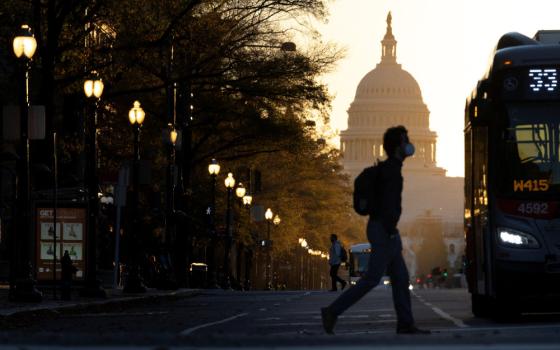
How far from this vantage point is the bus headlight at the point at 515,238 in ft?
73.6

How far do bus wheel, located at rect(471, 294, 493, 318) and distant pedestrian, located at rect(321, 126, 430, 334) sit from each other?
644 cm

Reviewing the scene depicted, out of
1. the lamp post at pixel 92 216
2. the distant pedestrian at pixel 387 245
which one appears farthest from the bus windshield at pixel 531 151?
the lamp post at pixel 92 216

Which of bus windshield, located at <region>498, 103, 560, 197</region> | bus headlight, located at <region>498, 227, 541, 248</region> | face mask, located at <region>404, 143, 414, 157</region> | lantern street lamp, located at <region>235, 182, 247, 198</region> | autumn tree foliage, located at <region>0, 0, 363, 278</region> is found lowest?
bus headlight, located at <region>498, 227, 541, 248</region>

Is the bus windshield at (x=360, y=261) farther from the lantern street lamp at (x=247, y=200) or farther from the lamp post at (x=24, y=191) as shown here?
the lamp post at (x=24, y=191)

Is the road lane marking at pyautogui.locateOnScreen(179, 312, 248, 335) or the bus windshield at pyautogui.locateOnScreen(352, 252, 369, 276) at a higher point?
the bus windshield at pyautogui.locateOnScreen(352, 252, 369, 276)

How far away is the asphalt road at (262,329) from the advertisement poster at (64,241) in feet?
5.86

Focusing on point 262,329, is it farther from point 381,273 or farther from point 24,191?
point 24,191

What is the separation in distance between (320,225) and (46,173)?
64.4 metres

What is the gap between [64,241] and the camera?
120ft

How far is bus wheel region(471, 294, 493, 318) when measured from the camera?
79.4ft

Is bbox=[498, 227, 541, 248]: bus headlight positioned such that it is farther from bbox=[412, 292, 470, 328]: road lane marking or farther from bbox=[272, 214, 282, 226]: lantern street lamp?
bbox=[272, 214, 282, 226]: lantern street lamp

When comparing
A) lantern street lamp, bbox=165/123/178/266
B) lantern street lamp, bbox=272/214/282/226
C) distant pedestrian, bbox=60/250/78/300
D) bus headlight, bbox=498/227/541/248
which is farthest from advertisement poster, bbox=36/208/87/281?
lantern street lamp, bbox=272/214/282/226

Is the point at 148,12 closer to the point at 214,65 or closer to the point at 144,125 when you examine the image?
the point at 214,65

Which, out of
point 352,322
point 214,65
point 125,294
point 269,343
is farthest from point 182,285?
point 269,343
